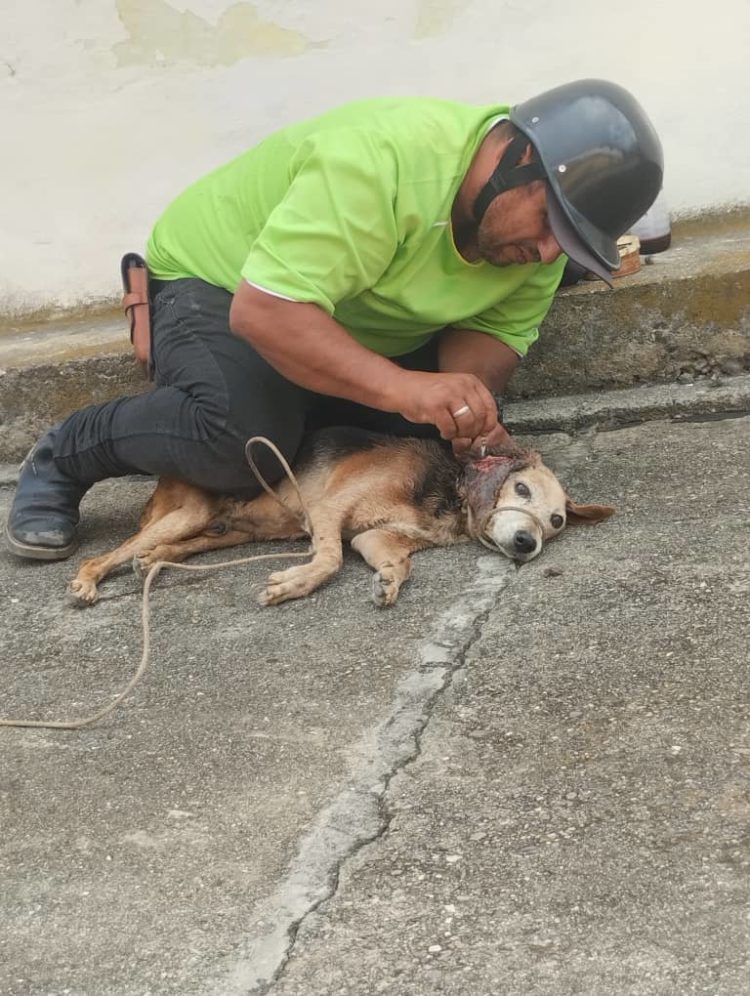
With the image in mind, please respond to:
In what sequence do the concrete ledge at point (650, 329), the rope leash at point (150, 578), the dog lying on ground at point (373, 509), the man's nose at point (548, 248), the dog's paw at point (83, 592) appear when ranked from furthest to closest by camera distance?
the concrete ledge at point (650, 329), the dog lying on ground at point (373, 509), the dog's paw at point (83, 592), the man's nose at point (548, 248), the rope leash at point (150, 578)

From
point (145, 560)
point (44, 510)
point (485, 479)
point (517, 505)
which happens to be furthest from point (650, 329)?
point (44, 510)

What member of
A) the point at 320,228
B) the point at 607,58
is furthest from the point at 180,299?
the point at 607,58

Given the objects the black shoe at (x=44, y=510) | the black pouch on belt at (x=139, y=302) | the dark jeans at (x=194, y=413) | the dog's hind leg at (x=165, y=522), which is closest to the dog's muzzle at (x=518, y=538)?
the dark jeans at (x=194, y=413)

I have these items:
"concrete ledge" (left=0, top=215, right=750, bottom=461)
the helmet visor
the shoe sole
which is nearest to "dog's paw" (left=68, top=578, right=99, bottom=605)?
the shoe sole

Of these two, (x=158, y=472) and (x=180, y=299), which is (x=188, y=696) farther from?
(x=180, y=299)

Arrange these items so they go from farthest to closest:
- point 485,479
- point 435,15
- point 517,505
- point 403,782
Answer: point 435,15, point 485,479, point 517,505, point 403,782

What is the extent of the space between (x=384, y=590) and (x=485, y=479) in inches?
30.0

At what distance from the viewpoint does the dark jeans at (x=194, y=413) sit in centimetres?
373

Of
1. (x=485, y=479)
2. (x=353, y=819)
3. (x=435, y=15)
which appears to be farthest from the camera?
(x=435, y=15)

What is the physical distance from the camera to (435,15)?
16.2 feet

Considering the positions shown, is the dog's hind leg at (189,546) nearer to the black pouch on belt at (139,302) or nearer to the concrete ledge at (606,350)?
the black pouch on belt at (139,302)

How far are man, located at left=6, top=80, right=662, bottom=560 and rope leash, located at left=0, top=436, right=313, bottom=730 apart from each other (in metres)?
0.07

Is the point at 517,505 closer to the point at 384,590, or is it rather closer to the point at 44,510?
the point at 384,590

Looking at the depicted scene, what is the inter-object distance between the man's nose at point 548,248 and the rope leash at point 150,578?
1.07 meters
